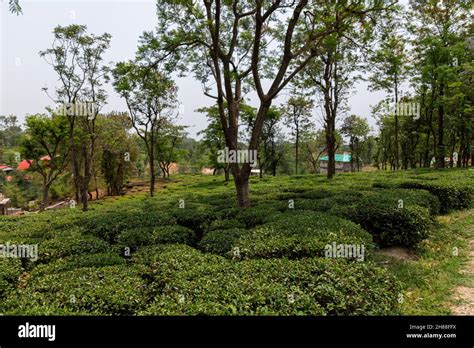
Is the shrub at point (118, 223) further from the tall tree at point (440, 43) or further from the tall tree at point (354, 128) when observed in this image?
the tall tree at point (354, 128)

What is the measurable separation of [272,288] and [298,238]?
82.7 inches

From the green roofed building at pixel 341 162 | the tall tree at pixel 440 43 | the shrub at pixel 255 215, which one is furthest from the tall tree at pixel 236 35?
the green roofed building at pixel 341 162

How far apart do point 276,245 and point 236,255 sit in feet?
2.47

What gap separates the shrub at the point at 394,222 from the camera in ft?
24.8

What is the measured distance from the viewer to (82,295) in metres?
4.18

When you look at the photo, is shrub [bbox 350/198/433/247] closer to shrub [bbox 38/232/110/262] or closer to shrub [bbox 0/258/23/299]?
shrub [bbox 38/232/110/262]

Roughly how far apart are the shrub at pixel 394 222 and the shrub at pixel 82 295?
5.75 meters

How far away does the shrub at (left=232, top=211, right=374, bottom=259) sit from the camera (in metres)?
5.60

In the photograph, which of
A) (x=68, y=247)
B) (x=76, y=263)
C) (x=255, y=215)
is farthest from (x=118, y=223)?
(x=255, y=215)

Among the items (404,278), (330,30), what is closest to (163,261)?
(404,278)

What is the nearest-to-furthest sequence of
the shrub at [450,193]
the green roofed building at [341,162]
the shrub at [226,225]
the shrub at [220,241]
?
the shrub at [220,241], the shrub at [226,225], the shrub at [450,193], the green roofed building at [341,162]

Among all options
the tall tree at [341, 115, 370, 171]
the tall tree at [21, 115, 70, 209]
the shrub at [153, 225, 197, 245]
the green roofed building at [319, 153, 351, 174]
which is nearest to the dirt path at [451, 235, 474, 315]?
the shrub at [153, 225, 197, 245]

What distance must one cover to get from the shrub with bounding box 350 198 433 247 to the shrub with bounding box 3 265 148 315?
575 centimetres
